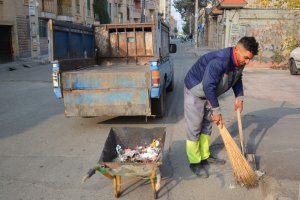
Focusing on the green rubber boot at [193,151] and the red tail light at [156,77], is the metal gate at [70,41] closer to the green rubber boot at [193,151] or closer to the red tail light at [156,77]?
the red tail light at [156,77]

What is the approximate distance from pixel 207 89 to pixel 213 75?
16 centimetres

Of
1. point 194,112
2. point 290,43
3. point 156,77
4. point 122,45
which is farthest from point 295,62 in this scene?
point 194,112

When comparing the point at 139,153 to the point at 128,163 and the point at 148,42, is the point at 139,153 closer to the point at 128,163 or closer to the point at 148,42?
the point at 128,163

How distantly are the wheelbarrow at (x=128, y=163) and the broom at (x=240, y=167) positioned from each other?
779 millimetres

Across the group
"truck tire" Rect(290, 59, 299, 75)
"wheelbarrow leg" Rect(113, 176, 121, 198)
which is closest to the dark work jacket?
"wheelbarrow leg" Rect(113, 176, 121, 198)

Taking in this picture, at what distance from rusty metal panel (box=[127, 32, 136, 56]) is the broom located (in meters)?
5.89

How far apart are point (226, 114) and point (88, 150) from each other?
3.41m

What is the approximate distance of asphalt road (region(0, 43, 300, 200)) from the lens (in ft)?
13.2

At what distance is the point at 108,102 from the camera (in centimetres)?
646

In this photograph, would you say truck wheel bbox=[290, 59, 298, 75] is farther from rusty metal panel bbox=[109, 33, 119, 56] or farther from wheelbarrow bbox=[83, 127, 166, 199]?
wheelbarrow bbox=[83, 127, 166, 199]

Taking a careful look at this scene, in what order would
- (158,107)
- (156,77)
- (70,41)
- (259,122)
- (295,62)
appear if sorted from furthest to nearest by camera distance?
(295,62), (70,41), (158,107), (259,122), (156,77)

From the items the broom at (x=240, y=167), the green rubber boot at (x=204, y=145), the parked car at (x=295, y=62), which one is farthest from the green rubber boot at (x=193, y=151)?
the parked car at (x=295, y=62)

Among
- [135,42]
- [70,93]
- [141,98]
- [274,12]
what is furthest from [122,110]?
[274,12]

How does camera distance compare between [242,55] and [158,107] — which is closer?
[242,55]
